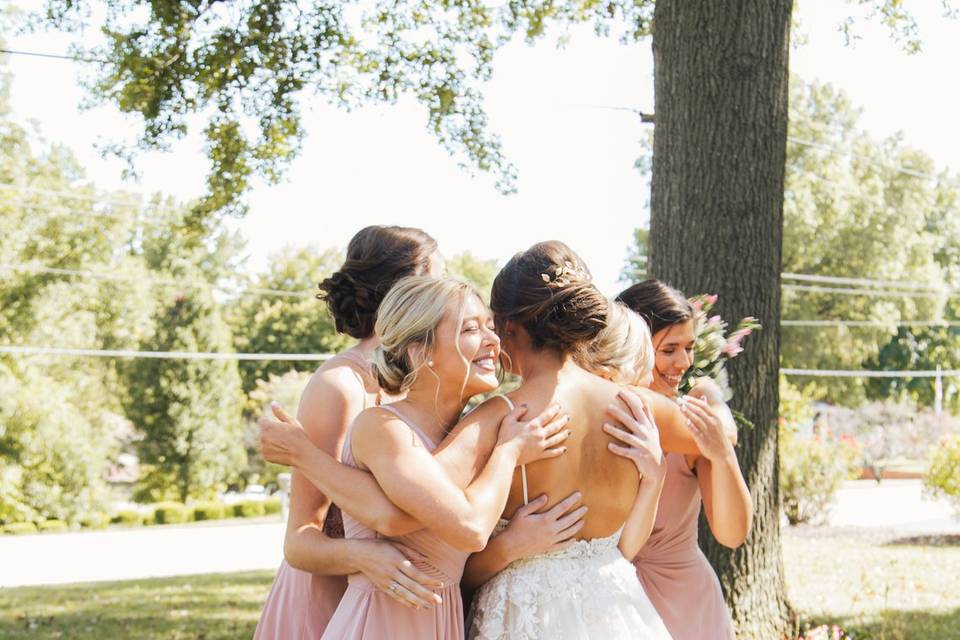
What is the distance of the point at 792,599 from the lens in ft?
29.7

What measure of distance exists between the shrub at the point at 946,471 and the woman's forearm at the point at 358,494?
14774 mm

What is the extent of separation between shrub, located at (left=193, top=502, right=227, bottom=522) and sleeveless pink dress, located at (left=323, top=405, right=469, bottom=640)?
36.1m

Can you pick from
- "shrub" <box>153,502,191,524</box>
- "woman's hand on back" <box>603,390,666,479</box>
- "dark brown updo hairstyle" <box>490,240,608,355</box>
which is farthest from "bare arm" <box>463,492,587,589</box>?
"shrub" <box>153,502,191,524</box>

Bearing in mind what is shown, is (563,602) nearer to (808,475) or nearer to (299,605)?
(299,605)

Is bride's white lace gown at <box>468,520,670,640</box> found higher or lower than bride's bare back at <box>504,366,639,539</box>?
lower

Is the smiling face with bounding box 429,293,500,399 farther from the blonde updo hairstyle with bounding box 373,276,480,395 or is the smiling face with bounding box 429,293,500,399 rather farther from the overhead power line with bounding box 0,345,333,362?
the overhead power line with bounding box 0,345,333,362

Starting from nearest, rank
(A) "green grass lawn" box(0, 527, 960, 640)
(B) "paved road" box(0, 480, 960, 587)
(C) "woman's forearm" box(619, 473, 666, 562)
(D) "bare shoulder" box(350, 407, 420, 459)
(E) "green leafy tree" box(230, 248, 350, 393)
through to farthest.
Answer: (D) "bare shoulder" box(350, 407, 420, 459) → (C) "woman's forearm" box(619, 473, 666, 562) → (A) "green grass lawn" box(0, 527, 960, 640) → (B) "paved road" box(0, 480, 960, 587) → (E) "green leafy tree" box(230, 248, 350, 393)

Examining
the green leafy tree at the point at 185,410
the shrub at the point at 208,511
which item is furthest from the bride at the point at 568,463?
the green leafy tree at the point at 185,410

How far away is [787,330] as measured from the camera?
40406 millimetres

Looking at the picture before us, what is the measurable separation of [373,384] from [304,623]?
0.85m

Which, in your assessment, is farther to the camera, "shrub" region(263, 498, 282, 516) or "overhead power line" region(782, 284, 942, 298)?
"overhead power line" region(782, 284, 942, 298)

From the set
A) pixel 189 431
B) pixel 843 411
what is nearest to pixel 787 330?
Result: pixel 843 411

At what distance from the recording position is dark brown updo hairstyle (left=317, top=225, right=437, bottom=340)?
354 cm

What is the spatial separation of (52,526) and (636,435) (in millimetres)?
35107
